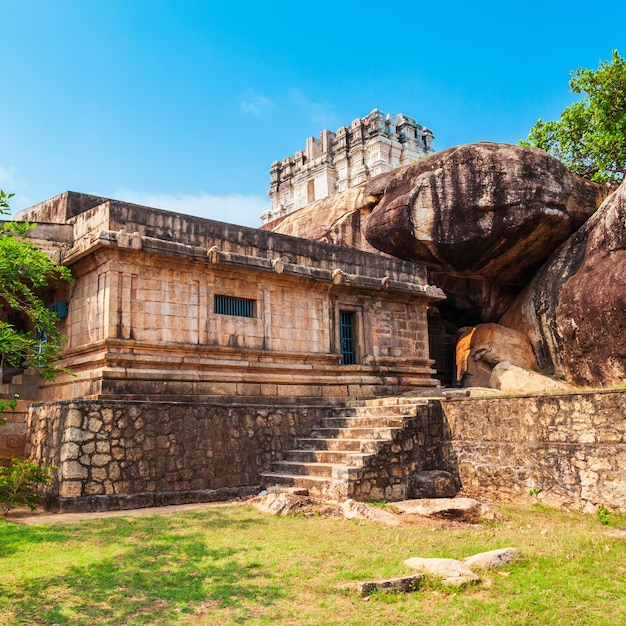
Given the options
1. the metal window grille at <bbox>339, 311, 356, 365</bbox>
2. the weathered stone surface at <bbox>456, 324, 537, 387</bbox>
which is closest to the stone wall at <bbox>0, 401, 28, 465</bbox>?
the metal window grille at <bbox>339, 311, 356, 365</bbox>

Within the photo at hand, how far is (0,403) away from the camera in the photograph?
266 inches

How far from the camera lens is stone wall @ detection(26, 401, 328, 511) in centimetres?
919

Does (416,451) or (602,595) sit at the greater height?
(416,451)

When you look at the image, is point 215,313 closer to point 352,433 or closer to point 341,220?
point 352,433

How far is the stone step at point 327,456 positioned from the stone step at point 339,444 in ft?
0.41

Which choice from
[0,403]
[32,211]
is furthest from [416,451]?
[32,211]

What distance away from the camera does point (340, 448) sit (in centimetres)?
1096

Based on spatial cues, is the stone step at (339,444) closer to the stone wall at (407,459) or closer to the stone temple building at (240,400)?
the stone temple building at (240,400)

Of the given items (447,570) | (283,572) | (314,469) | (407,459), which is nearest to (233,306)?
(314,469)

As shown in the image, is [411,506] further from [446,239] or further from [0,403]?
[446,239]

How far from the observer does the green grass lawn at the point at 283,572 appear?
4867 millimetres

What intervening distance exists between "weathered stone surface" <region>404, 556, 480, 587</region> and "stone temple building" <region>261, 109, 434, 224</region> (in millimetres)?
36599

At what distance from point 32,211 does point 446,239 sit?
9.97 m

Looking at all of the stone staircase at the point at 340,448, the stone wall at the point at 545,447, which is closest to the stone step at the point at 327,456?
the stone staircase at the point at 340,448
